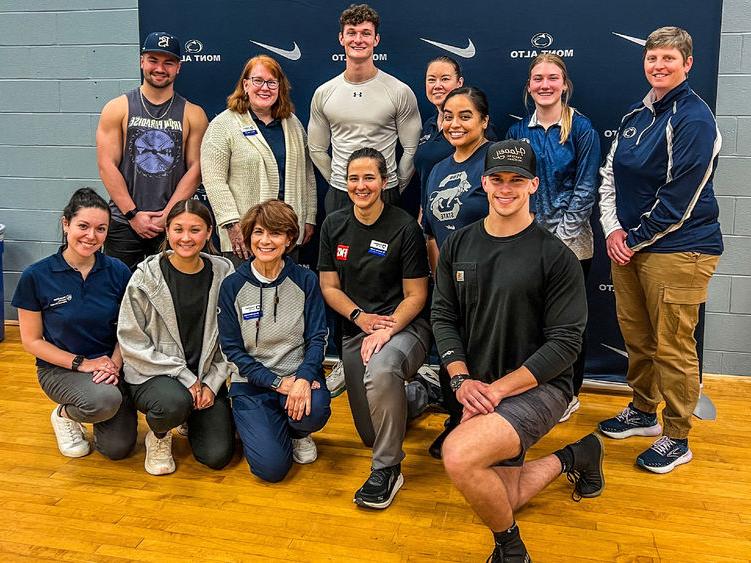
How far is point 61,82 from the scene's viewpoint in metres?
4.29

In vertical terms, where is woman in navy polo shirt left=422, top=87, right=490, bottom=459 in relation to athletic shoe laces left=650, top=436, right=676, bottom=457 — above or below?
above

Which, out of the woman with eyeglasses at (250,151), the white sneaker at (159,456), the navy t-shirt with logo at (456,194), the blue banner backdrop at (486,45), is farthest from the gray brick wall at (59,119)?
the white sneaker at (159,456)

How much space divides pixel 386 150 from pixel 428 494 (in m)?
1.59

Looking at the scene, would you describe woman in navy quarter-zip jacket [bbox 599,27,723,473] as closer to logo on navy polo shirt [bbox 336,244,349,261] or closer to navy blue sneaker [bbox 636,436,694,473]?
navy blue sneaker [bbox 636,436,694,473]

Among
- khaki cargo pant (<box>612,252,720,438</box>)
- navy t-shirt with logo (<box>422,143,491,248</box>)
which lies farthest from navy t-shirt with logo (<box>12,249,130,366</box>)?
khaki cargo pant (<box>612,252,720,438</box>)

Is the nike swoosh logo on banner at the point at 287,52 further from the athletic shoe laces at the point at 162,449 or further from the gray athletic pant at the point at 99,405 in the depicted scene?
the athletic shoe laces at the point at 162,449

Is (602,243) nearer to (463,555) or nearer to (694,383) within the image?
(694,383)

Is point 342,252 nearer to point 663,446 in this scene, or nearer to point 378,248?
point 378,248

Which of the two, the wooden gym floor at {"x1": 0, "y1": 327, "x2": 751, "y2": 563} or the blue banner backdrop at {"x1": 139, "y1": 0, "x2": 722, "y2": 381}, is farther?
the blue banner backdrop at {"x1": 139, "y1": 0, "x2": 722, "y2": 381}

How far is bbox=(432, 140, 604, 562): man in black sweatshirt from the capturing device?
6.91 feet

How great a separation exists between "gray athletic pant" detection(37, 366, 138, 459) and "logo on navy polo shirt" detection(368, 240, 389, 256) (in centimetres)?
112

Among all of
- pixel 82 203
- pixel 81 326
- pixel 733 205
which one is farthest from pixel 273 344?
pixel 733 205

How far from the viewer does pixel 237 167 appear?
336 cm

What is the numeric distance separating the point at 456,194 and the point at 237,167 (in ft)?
3.63
